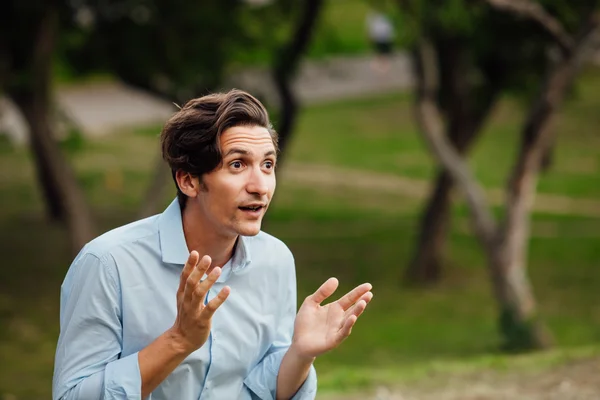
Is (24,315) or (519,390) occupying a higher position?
(24,315)

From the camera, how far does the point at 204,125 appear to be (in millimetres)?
2877

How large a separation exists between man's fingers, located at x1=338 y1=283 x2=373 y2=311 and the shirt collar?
10.4 inches

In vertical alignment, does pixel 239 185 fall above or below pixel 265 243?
above

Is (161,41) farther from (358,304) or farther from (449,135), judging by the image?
(358,304)

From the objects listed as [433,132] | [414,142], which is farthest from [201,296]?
[414,142]

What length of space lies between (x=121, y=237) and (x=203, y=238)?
22cm

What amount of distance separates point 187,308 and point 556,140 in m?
22.6

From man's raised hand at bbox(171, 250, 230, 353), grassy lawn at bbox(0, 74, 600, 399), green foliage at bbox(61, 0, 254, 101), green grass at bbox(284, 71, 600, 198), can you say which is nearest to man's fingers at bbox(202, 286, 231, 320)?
Answer: man's raised hand at bbox(171, 250, 230, 353)

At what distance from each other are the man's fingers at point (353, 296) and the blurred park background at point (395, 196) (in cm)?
334

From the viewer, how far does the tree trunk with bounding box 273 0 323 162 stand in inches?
503

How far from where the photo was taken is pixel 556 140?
24.6m

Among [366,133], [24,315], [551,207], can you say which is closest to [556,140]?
[366,133]

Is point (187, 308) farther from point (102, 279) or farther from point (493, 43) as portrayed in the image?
point (493, 43)

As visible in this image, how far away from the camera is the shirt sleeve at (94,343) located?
8.96ft
